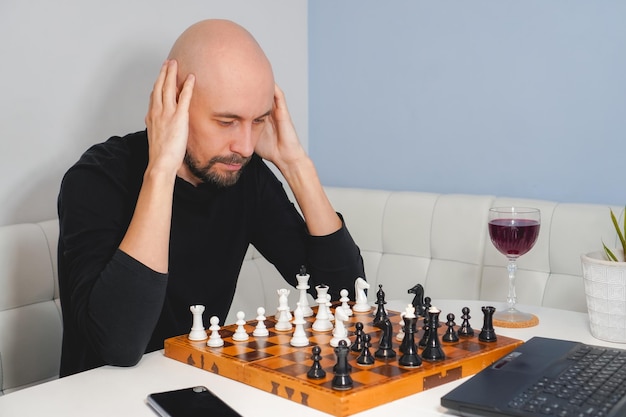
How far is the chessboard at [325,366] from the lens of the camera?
116cm

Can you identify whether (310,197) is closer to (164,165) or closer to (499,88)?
(164,165)

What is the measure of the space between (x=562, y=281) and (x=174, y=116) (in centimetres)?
121

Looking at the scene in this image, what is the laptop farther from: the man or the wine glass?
the man

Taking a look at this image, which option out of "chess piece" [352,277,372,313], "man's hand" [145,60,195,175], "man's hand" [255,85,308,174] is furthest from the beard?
"chess piece" [352,277,372,313]

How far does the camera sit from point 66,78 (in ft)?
7.76

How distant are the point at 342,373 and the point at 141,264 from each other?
20.0 inches

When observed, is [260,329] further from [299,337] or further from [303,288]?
[303,288]

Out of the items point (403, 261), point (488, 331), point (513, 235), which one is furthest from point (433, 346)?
point (403, 261)

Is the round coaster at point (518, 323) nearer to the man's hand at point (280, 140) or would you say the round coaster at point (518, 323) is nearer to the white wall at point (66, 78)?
the man's hand at point (280, 140)

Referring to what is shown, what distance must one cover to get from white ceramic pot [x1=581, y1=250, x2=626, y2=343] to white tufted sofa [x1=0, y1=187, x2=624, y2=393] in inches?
25.8

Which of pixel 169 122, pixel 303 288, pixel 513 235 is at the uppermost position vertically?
pixel 169 122

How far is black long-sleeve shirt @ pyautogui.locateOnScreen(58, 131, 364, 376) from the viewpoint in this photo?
150 cm

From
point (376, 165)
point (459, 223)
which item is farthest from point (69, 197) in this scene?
point (376, 165)

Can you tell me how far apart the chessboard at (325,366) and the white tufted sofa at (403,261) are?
2.58 ft
